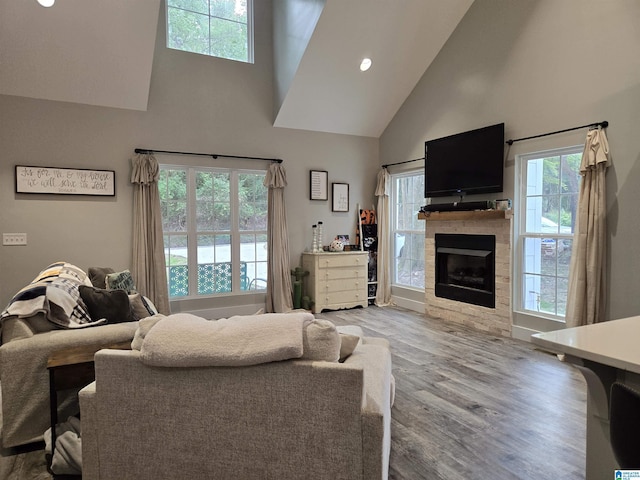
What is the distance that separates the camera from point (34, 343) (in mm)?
2189

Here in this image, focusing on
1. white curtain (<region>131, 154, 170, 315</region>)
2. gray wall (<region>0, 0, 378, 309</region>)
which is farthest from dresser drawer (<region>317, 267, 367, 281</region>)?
white curtain (<region>131, 154, 170, 315</region>)

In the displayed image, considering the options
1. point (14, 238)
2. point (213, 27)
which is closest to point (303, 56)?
point (213, 27)

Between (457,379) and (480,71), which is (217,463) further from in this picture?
(480,71)

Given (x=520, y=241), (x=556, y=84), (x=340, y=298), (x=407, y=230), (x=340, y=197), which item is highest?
(x=556, y=84)

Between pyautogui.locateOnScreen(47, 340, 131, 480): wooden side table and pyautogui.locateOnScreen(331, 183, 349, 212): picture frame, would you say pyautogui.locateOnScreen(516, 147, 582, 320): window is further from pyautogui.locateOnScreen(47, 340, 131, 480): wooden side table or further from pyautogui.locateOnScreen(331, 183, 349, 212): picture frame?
pyautogui.locateOnScreen(47, 340, 131, 480): wooden side table

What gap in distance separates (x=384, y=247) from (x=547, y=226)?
2.48 m

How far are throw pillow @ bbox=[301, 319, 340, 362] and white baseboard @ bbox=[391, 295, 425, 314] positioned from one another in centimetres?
445

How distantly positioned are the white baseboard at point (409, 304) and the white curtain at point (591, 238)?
2.24 meters

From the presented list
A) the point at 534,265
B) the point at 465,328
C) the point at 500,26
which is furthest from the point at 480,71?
the point at 465,328

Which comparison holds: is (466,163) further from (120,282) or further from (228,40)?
(120,282)

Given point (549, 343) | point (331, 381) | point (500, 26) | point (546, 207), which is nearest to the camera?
point (549, 343)

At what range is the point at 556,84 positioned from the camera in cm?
401

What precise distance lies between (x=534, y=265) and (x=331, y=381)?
12.2 ft

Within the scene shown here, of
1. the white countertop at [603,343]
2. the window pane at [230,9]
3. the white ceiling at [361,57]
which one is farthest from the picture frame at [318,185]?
the white countertop at [603,343]
